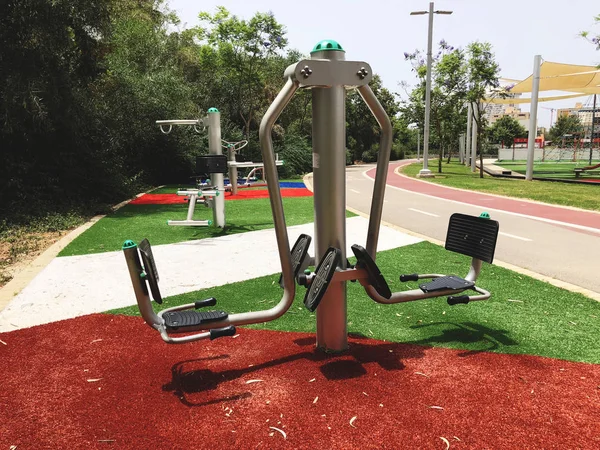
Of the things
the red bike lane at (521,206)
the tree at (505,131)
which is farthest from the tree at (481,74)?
the tree at (505,131)

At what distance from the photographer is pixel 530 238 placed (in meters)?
7.79

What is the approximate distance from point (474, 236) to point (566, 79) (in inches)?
903

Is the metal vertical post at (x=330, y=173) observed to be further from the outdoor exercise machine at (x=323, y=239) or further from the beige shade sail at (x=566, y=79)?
the beige shade sail at (x=566, y=79)

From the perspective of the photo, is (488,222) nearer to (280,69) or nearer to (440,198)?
(440,198)

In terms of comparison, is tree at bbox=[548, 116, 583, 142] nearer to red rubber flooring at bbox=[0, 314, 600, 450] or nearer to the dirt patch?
the dirt patch

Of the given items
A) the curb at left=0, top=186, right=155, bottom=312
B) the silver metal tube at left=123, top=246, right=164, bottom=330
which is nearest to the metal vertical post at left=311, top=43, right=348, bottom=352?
the silver metal tube at left=123, top=246, right=164, bottom=330

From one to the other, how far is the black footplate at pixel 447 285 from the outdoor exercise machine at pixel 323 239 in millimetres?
18

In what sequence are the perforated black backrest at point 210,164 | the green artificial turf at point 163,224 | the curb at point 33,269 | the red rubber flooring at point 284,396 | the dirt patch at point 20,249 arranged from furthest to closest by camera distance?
the perforated black backrest at point 210,164, the green artificial turf at point 163,224, the dirt patch at point 20,249, the curb at point 33,269, the red rubber flooring at point 284,396

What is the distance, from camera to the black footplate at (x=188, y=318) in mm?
2827

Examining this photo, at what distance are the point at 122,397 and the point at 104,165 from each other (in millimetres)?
10484

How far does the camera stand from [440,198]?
46.6ft

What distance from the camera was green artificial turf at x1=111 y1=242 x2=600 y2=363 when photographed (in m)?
3.42

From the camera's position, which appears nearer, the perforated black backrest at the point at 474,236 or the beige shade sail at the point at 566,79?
the perforated black backrest at the point at 474,236

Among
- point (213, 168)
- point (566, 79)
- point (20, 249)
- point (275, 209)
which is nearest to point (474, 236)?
point (275, 209)
